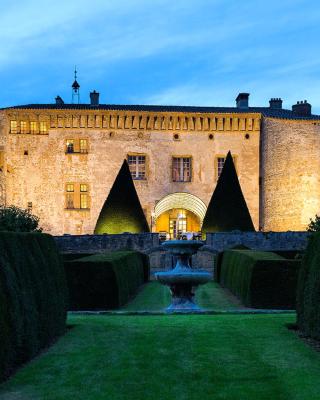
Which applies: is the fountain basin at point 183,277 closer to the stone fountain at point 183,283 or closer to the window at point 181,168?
the stone fountain at point 183,283

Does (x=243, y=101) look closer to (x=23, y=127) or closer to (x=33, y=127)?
(x=33, y=127)

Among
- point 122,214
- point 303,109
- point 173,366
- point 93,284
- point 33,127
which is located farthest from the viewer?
point 303,109

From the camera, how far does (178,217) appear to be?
38969 millimetres

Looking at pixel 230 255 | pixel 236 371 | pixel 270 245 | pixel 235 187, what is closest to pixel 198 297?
pixel 230 255

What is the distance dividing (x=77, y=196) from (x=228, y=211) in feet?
34.2

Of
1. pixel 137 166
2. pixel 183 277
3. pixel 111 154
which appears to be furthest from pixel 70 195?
pixel 183 277

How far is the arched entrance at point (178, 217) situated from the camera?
3844 cm

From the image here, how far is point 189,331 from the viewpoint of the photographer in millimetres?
7918

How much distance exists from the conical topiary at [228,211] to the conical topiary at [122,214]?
3095 mm

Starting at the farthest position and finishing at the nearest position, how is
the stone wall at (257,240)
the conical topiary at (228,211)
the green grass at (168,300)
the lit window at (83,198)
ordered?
the lit window at (83,198) → the conical topiary at (228,211) → the stone wall at (257,240) → the green grass at (168,300)

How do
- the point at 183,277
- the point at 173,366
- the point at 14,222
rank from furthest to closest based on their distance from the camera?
the point at 14,222 < the point at 183,277 < the point at 173,366

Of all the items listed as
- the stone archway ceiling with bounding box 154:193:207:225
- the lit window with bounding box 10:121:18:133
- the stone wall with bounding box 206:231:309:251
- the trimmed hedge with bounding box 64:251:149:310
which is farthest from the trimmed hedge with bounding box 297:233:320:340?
the lit window with bounding box 10:121:18:133

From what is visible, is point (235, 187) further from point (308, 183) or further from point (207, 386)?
point (207, 386)

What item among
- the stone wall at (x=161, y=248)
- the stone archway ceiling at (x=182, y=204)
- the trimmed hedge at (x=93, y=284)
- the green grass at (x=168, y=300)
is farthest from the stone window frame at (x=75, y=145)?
the trimmed hedge at (x=93, y=284)
